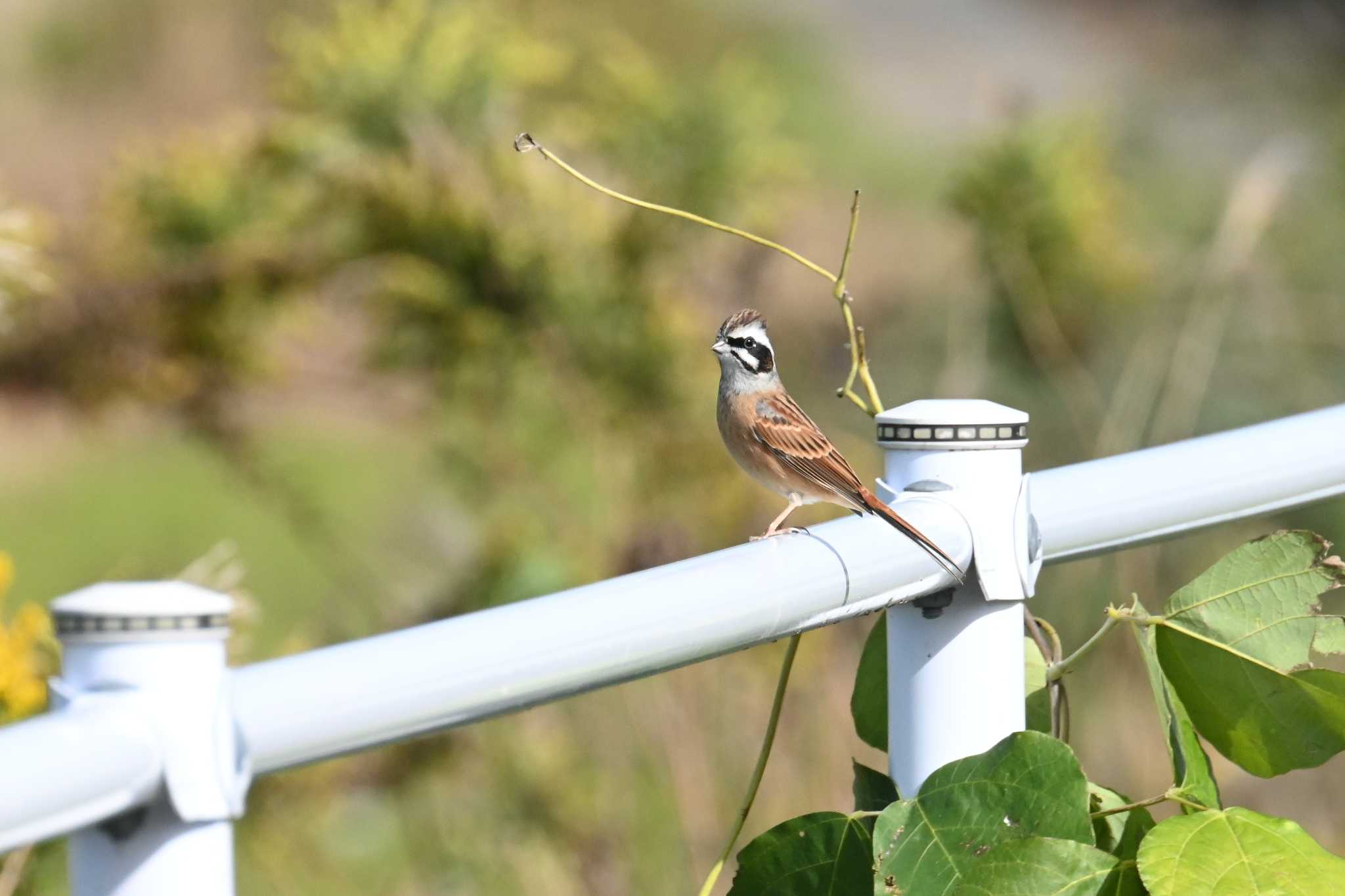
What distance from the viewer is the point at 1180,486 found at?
0.93 meters

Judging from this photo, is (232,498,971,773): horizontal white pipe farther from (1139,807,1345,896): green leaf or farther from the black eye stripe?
the black eye stripe

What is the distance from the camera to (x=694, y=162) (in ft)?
10.3

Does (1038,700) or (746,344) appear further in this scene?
(746,344)

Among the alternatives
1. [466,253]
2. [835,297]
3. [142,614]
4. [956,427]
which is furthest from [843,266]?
[466,253]

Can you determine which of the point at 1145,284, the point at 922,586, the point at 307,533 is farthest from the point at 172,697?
the point at 1145,284

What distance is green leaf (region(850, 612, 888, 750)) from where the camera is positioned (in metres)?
0.98

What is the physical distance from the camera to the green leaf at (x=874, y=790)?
2.80 ft

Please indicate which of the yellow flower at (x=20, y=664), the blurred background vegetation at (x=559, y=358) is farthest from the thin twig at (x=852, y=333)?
the blurred background vegetation at (x=559, y=358)

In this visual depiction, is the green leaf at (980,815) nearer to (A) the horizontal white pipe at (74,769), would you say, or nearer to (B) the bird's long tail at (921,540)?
(B) the bird's long tail at (921,540)

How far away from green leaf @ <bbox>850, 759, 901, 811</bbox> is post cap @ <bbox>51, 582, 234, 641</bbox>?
1.52 feet

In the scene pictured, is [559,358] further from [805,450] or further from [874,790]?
[874,790]

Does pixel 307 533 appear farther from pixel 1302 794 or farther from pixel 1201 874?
pixel 1201 874

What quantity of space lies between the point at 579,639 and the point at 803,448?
4.01 ft

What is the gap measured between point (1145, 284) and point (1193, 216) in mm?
1667
